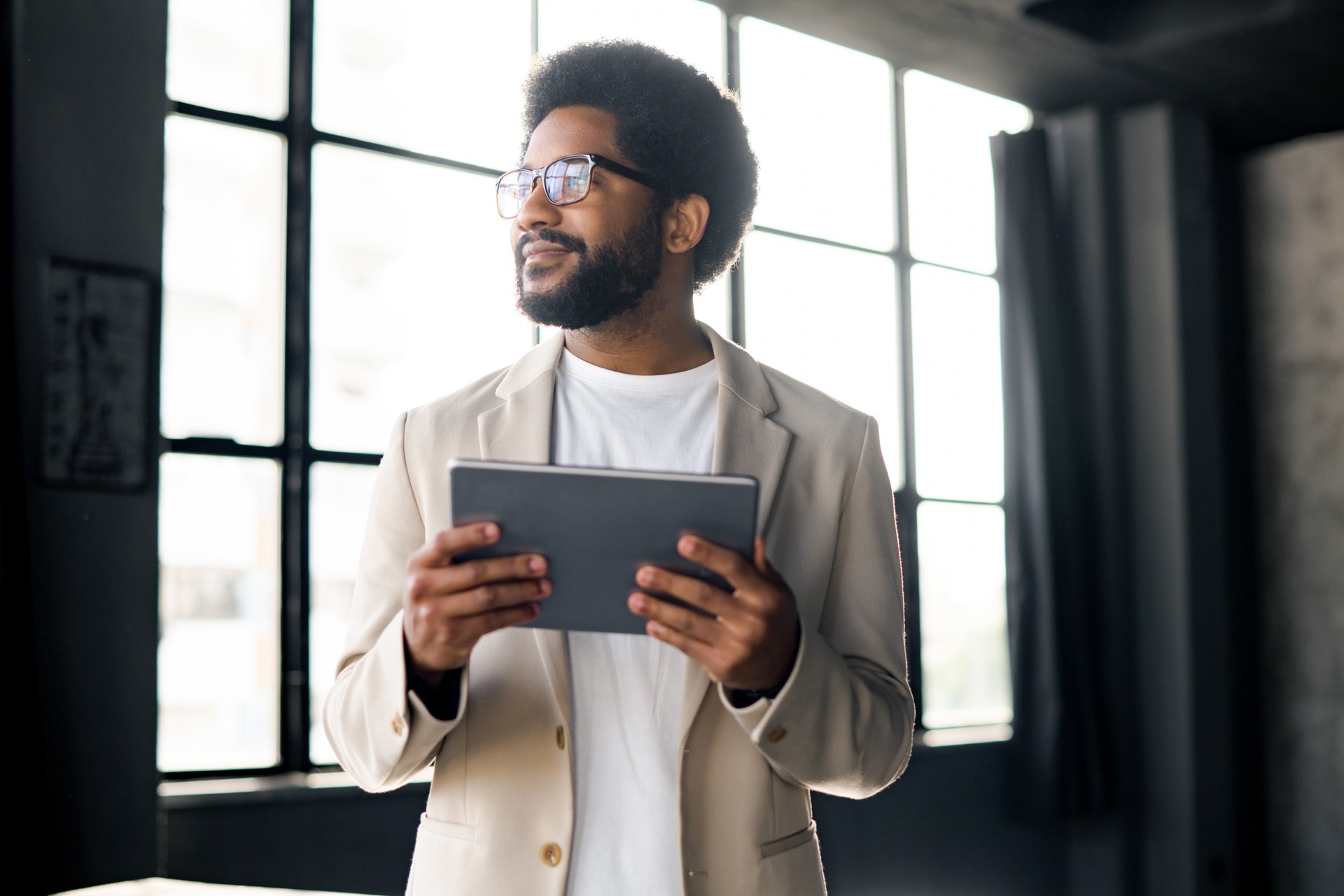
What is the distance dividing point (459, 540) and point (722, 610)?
10.1 inches

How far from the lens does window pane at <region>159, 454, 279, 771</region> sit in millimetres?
3377

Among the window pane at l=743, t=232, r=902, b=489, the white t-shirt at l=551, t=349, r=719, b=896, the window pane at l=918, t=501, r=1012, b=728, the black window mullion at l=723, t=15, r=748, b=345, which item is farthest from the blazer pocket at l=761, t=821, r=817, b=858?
the window pane at l=918, t=501, r=1012, b=728

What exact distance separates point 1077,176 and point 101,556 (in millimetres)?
4721

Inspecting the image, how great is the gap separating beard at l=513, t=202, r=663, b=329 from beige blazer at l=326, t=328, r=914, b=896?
7cm

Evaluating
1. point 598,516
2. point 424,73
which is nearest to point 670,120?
point 598,516

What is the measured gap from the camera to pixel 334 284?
378 centimetres

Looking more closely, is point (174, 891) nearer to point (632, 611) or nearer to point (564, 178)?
point (632, 611)

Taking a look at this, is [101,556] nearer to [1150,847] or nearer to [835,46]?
[835,46]

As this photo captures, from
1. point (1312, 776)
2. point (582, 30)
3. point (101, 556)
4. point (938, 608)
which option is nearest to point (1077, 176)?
point (938, 608)

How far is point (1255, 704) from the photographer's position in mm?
6219

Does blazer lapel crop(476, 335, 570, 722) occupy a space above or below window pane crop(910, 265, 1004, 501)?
below

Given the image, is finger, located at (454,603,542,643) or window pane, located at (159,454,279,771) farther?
window pane, located at (159,454,279,771)

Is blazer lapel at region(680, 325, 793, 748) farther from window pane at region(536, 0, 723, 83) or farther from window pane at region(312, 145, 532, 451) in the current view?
window pane at region(536, 0, 723, 83)

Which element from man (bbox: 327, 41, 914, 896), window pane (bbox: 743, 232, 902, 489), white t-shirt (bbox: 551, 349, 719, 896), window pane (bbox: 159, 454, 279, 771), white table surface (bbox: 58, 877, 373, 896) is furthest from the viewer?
window pane (bbox: 743, 232, 902, 489)
